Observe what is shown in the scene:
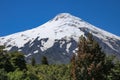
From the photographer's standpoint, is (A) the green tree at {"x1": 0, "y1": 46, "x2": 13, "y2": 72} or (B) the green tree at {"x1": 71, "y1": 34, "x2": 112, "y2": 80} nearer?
(B) the green tree at {"x1": 71, "y1": 34, "x2": 112, "y2": 80}

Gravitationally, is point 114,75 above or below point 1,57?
below

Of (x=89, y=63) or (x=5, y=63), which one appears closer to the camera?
(x=89, y=63)

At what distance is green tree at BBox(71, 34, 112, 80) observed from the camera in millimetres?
48500

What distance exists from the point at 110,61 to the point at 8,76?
12.0 meters

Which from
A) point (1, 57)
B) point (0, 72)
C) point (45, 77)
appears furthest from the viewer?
point (45, 77)

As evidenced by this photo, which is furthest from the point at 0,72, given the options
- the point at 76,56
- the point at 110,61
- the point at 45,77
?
the point at 45,77

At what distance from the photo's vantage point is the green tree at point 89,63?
159 feet

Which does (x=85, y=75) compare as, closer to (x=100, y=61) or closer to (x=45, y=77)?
(x=100, y=61)

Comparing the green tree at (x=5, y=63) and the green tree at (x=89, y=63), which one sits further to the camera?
the green tree at (x=5, y=63)

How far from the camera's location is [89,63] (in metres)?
49.5

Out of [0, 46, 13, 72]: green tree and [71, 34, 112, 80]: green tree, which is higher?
[0, 46, 13, 72]: green tree

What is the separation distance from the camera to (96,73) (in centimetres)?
4862

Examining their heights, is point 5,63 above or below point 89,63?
above

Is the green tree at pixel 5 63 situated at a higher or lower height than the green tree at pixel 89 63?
higher
